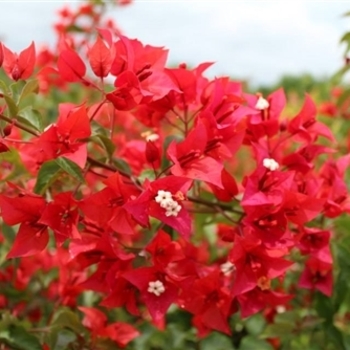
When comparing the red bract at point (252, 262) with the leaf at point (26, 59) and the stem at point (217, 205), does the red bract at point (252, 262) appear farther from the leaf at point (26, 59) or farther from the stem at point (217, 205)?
the leaf at point (26, 59)

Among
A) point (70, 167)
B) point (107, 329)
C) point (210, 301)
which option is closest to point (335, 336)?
point (210, 301)

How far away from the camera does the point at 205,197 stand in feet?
4.21

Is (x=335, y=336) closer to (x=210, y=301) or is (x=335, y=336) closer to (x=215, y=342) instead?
(x=215, y=342)

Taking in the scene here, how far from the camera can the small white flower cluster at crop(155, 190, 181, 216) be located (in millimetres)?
955

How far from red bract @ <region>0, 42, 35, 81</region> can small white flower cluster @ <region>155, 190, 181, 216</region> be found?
0.30m

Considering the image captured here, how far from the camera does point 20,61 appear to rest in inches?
42.3

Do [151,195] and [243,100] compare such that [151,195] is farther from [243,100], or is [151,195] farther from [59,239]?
[243,100]

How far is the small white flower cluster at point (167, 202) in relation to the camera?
3.13ft

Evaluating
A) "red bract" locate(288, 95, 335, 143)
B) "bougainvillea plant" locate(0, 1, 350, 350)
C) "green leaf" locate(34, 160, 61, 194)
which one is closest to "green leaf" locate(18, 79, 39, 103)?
"bougainvillea plant" locate(0, 1, 350, 350)

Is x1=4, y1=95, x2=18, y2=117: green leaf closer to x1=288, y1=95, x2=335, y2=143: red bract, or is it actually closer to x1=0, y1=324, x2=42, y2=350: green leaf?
x1=0, y1=324, x2=42, y2=350: green leaf

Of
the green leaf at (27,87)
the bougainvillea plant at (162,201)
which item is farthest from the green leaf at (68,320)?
the green leaf at (27,87)

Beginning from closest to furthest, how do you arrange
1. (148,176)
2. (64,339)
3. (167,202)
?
(167,202) < (148,176) < (64,339)

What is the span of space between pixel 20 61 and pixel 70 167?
207mm

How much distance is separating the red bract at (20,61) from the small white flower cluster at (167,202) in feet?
1.00
